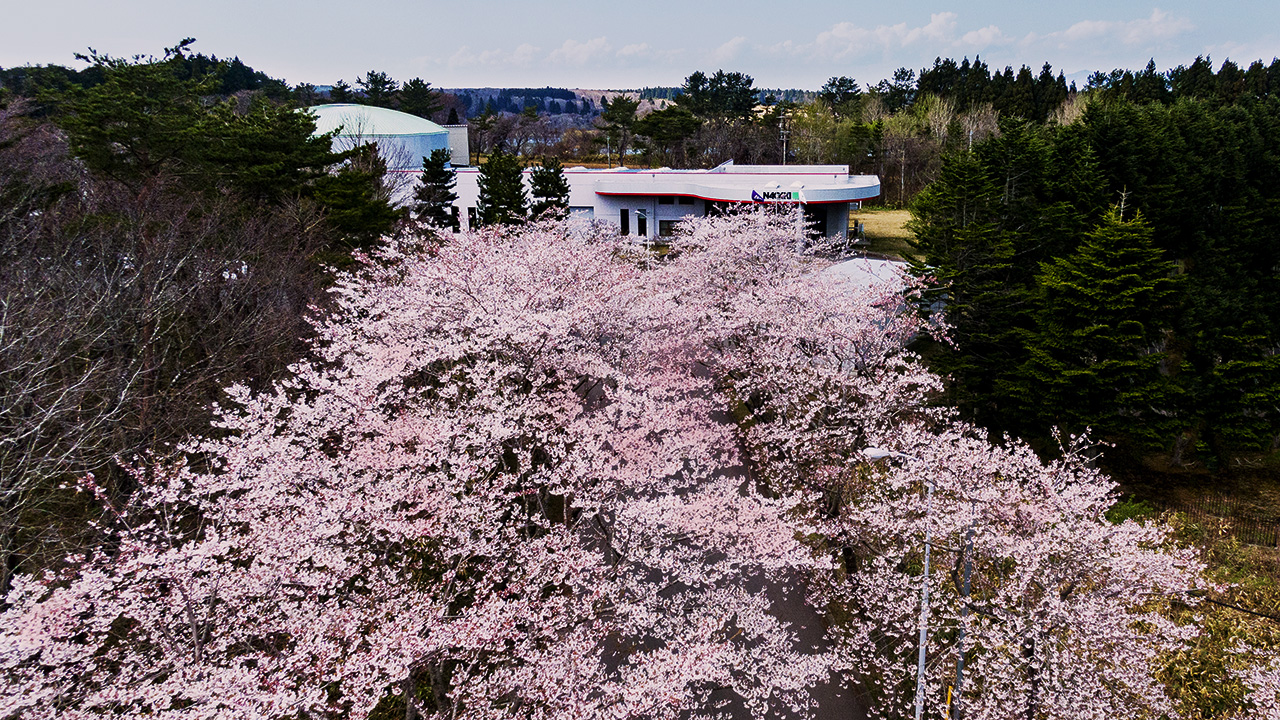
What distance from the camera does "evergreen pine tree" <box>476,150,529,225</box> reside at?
36.3 metres

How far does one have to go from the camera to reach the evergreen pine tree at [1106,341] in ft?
63.9

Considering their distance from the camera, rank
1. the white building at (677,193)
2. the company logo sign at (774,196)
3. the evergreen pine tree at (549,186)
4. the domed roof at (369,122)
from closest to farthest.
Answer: the company logo sign at (774,196) < the evergreen pine tree at (549,186) < the white building at (677,193) < the domed roof at (369,122)

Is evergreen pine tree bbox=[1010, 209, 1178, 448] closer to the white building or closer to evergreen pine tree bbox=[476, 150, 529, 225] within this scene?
the white building

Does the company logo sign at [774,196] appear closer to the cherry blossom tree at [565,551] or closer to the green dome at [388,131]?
the cherry blossom tree at [565,551]

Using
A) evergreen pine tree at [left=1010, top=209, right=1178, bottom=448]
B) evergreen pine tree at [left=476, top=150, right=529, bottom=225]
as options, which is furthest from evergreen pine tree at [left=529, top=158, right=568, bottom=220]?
evergreen pine tree at [left=1010, top=209, right=1178, bottom=448]

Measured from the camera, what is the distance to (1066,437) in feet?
70.7

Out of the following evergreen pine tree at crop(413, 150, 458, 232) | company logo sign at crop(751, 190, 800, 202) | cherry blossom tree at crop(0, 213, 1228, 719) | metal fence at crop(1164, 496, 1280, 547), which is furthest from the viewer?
evergreen pine tree at crop(413, 150, 458, 232)

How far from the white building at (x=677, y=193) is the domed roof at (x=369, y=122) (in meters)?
6.41

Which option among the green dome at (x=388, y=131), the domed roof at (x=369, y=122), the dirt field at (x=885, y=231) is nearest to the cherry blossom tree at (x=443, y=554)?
the dirt field at (x=885, y=231)

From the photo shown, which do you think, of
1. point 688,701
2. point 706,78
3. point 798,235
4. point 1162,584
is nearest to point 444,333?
point 688,701

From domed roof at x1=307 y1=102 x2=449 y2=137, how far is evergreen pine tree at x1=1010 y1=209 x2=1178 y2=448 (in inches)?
1621

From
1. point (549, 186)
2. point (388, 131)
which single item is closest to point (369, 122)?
point (388, 131)

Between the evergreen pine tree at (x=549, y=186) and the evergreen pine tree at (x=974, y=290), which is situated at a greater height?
the evergreen pine tree at (x=549, y=186)

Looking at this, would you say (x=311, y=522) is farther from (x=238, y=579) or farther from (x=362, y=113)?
(x=362, y=113)
